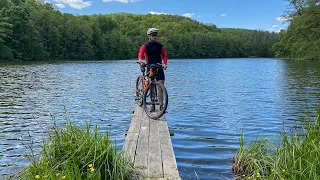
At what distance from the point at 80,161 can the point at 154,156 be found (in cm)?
137

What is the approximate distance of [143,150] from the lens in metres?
5.55

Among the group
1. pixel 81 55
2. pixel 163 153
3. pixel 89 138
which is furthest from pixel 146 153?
pixel 81 55

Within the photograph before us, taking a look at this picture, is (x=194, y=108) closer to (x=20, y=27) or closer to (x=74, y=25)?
(x=20, y=27)

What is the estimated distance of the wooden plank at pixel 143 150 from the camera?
4.79 metres

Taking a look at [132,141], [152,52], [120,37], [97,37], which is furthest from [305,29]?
[120,37]

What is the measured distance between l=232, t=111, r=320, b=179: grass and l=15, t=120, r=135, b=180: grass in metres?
1.74

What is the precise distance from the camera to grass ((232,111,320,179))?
4.15 m

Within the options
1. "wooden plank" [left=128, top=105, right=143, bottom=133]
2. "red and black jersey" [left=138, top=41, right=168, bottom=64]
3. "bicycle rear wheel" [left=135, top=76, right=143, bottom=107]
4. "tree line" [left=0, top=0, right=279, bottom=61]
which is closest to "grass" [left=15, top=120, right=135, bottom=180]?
"wooden plank" [left=128, top=105, right=143, bottom=133]

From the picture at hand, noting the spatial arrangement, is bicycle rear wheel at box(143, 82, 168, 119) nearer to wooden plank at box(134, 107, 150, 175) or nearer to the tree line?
wooden plank at box(134, 107, 150, 175)

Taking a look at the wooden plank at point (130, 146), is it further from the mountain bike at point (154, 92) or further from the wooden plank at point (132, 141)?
the mountain bike at point (154, 92)

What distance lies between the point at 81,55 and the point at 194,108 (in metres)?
83.1

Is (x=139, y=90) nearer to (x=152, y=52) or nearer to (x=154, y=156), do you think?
(x=152, y=52)

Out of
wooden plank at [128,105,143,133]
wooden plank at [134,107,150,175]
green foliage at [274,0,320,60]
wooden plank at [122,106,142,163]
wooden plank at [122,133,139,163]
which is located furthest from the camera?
green foliage at [274,0,320,60]

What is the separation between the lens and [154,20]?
15538 cm
